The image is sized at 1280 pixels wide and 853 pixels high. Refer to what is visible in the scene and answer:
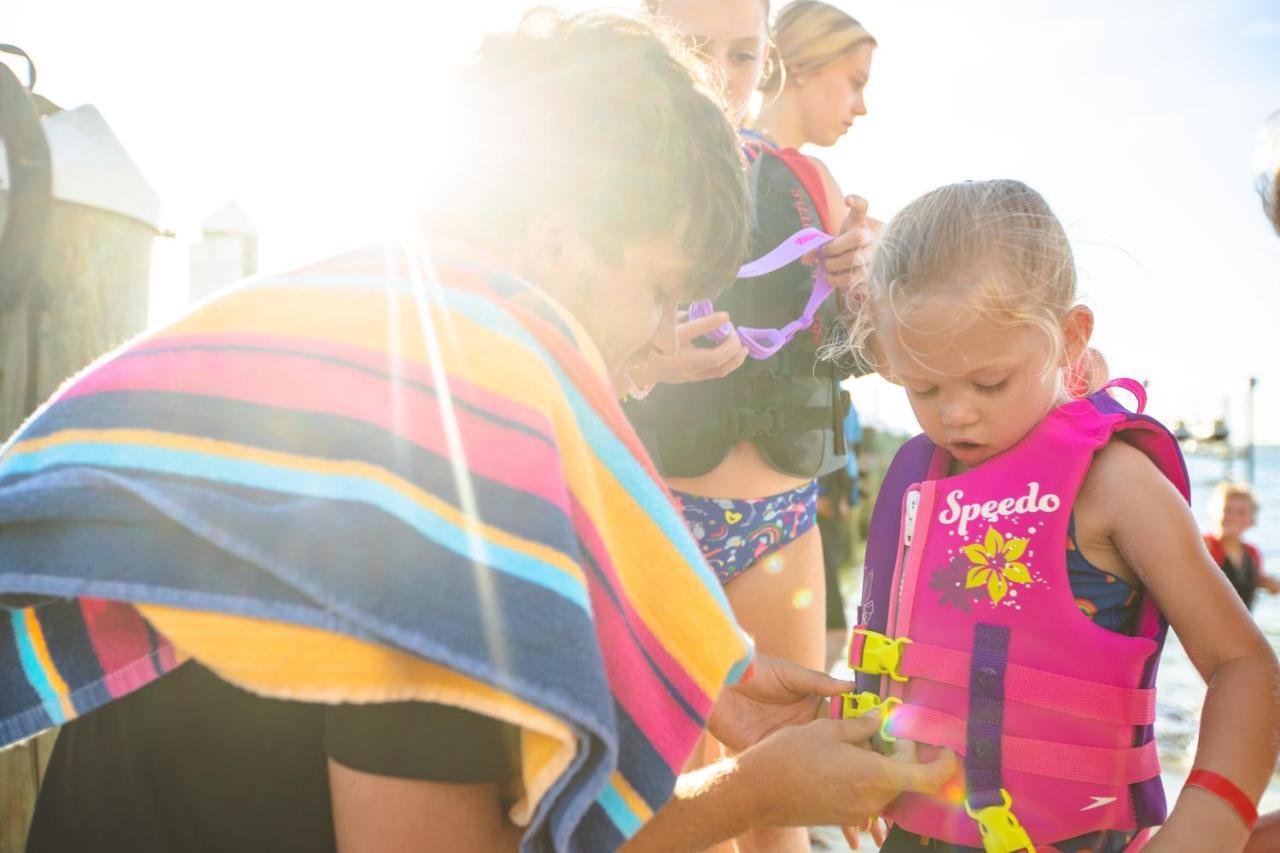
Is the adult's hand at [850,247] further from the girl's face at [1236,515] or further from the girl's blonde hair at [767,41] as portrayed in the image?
the girl's face at [1236,515]

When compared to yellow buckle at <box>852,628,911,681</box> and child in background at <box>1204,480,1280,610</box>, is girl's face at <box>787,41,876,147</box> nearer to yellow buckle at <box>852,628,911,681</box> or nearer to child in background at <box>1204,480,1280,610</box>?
yellow buckle at <box>852,628,911,681</box>

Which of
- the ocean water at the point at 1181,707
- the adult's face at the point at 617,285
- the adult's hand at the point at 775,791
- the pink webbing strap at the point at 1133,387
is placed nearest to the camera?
the adult's hand at the point at 775,791

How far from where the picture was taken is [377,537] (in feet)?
3.12

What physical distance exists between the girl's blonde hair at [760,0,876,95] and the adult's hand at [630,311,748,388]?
3.67 ft

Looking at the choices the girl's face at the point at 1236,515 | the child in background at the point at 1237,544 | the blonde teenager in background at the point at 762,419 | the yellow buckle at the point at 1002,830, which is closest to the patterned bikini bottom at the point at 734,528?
the blonde teenager in background at the point at 762,419

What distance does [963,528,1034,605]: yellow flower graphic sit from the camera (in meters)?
1.76

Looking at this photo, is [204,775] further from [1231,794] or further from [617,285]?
[1231,794]

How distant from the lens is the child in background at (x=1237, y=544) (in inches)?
263

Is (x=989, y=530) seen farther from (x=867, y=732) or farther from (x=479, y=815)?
(x=479, y=815)

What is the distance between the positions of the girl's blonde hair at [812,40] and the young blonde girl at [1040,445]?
1195 mm

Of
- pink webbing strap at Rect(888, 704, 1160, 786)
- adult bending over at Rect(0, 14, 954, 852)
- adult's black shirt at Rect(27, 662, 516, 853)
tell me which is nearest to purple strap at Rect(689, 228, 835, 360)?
pink webbing strap at Rect(888, 704, 1160, 786)

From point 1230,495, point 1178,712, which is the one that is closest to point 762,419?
point 1178,712

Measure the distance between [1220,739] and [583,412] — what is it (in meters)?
1.21

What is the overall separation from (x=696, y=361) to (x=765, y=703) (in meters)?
0.82
